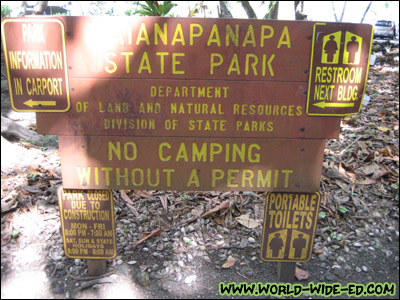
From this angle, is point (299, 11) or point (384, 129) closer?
point (384, 129)

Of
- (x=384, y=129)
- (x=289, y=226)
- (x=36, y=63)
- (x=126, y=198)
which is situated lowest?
(x=126, y=198)

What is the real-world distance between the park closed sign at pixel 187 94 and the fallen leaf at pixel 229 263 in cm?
103

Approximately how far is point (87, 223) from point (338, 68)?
2.30 metres

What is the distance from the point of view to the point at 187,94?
212 centimetres

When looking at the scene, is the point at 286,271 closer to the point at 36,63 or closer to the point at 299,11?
the point at 36,63

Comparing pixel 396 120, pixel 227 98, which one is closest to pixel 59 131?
A: pixel 227 98

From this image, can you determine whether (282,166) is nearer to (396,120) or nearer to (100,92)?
(100,92)

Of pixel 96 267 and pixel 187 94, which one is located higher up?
pixel 187 94

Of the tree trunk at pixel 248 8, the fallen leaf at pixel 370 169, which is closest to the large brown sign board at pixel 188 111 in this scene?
the fallen leaf at pixel 370 169

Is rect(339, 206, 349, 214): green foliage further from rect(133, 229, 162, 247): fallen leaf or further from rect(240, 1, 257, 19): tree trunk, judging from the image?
rect(240, 1, 257, 19): tree trunk

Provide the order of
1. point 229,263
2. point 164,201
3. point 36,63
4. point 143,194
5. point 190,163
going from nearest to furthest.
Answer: point 36,63
point 190,163
point 229,263
point 164,201
point 143,194

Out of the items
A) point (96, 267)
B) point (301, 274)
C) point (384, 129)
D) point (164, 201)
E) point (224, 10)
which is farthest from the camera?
point (224, 10)

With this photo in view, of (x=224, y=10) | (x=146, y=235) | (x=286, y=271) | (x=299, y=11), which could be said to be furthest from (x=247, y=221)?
(x=224, y=10)

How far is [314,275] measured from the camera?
2.82 m
